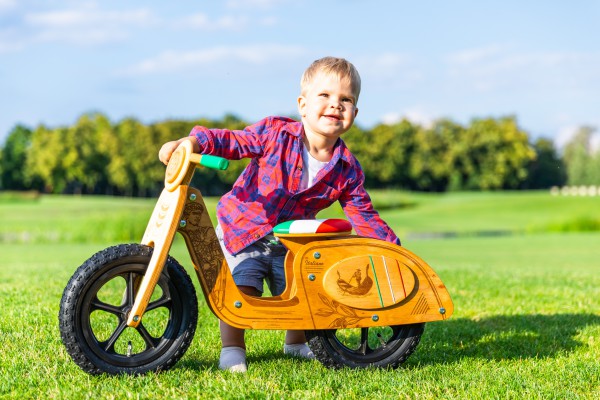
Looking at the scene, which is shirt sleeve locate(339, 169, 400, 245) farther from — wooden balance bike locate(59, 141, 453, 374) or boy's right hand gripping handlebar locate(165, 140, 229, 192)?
boy's right hand gripping handlebar locate(165, 140, 229, 192)

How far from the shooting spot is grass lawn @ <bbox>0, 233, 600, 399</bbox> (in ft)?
10.3

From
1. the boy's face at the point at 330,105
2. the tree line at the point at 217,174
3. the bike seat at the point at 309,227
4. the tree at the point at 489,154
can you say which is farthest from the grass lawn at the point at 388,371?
the tree at the point at 489,154

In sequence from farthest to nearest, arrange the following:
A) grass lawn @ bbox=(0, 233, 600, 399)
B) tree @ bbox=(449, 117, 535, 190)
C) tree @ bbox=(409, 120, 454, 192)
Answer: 1. tree @ bbox=(409, 120, 454, 192)
2. tree @ bbox=(449, 117, 535, 190)
3. grass lawn @ bbox=(0, 233, 600, 399)

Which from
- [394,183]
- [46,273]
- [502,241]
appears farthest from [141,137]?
[46,273]

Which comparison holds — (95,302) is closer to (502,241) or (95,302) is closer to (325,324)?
(325,324)

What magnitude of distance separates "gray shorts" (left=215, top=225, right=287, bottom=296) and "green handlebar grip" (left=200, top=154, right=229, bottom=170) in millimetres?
774

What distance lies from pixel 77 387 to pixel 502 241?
17.9 m

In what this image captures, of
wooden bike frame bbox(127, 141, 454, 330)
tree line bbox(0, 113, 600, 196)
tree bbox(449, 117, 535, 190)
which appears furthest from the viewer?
tree bbox(449, 117, 535, 190)

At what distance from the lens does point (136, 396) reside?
2.97 meters

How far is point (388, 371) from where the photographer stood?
3633 millimetres

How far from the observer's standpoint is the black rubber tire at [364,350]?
11.8ft

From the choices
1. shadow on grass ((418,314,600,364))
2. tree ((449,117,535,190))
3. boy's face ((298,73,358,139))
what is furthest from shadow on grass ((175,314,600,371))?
tree ((449,117,535,190))

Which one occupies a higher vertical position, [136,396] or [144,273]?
[144,273]

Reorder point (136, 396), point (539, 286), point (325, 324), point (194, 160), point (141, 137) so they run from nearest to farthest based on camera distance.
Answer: point (136, 396) < point (194, 160) < point (325, 324) < point (539, 286) < point (141, 137)
